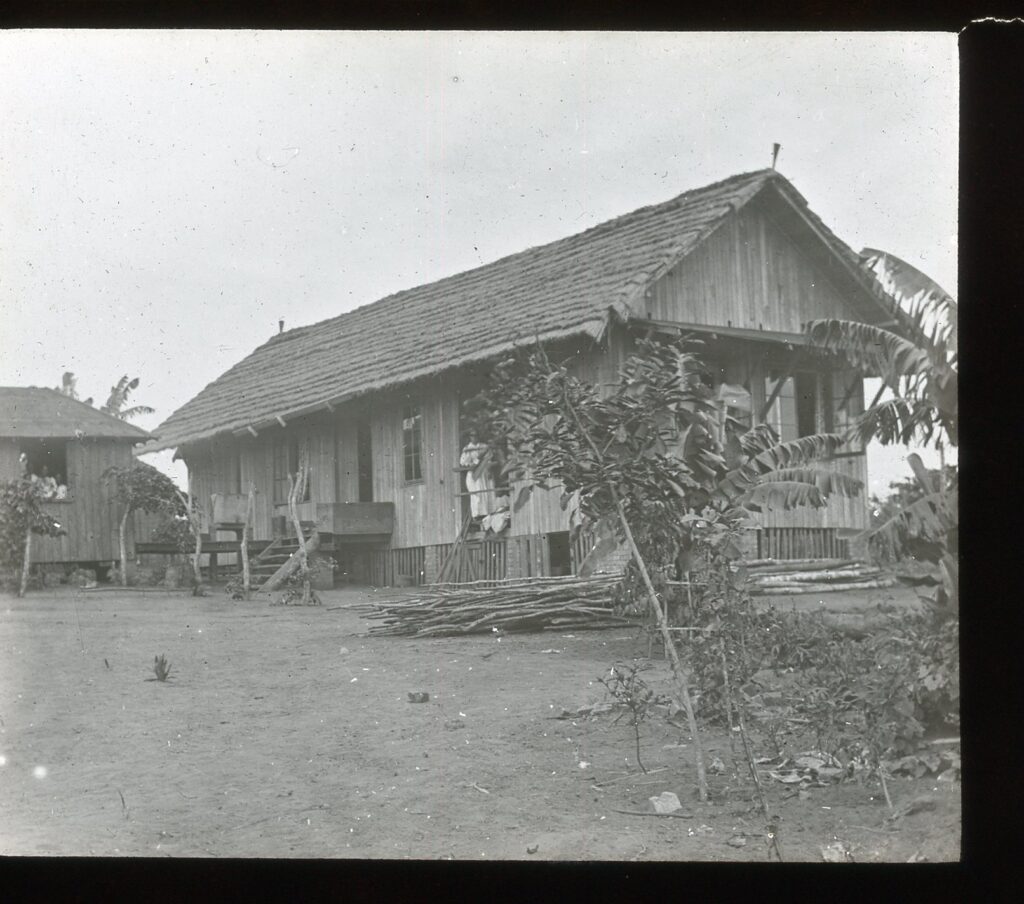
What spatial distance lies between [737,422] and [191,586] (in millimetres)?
5031

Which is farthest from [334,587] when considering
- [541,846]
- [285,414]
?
[541,846]

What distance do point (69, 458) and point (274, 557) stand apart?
2252 millimetres

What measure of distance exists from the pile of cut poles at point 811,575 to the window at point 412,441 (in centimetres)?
277

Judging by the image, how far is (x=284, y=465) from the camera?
31.8ft

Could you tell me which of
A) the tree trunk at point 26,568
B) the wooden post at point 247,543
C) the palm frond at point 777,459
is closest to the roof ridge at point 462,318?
the wooden post at point 247,543

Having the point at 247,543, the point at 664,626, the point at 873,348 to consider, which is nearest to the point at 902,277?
the point at 873,348

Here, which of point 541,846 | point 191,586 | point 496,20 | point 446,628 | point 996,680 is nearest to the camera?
point 541,846

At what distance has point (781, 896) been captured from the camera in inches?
237

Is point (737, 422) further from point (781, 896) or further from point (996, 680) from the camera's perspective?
point (781, 896)

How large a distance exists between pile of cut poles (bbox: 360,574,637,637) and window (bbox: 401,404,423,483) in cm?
101

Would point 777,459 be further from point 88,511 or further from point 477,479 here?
point 88,511

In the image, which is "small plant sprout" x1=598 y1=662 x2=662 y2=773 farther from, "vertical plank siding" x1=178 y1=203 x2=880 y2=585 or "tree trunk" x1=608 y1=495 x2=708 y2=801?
"vertical plank siding" x1=178 y1=203 x2=880 y2=585

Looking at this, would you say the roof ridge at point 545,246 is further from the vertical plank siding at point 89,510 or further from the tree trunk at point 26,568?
the tree trunk at point 26,568

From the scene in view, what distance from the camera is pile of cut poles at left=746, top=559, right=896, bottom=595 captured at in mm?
8633
